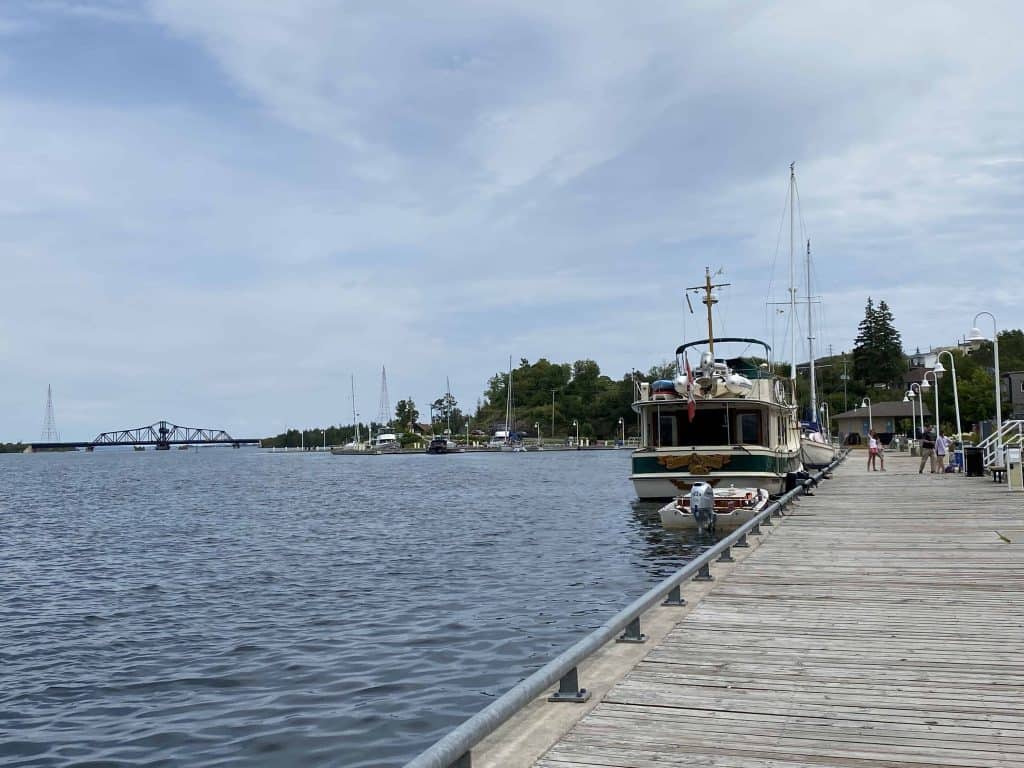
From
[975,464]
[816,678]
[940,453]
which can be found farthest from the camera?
[940,453]

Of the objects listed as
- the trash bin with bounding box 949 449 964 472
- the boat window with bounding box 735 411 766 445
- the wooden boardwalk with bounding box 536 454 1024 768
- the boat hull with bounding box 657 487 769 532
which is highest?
the boat window with bounding box 735 411 766 445

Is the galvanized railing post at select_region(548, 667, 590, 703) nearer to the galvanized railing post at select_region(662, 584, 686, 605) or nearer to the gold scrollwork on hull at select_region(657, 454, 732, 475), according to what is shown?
the galvanized railing post at select_region(662, 584, 686, 605)

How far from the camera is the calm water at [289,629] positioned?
945 centimetres

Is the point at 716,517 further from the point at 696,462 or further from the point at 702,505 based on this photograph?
the point at 696,462

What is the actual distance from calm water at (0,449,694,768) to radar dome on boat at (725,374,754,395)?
4.76 meters

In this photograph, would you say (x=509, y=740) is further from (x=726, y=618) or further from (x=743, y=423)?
(x=743, y=423)

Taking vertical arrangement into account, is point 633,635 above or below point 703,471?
below

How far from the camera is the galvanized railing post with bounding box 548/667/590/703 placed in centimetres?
651

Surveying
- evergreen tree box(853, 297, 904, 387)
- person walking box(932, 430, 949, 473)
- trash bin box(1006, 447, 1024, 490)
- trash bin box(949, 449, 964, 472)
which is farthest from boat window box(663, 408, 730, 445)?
evergreen tree box(853, 297, 904, 387)

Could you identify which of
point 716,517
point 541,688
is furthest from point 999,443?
point 541,688

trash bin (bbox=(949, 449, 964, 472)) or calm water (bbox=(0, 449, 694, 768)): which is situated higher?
trash bin (bbox=(949, 449, 964, 472))

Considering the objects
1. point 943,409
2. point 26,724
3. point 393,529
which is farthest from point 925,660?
point 943,409

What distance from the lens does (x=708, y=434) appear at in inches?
1157

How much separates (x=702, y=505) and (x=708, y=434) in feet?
24.7
